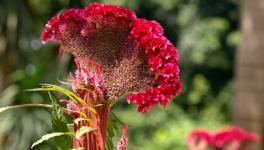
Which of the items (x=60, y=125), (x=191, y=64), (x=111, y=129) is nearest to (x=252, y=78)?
(x=111, y=129)

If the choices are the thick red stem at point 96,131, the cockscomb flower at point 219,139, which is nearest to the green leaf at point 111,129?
the thick red stem at point 96,131

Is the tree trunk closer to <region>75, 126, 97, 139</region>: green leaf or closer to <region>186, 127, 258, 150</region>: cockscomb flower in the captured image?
<region>186, 127, 258, 150</region>: cockscomb flower

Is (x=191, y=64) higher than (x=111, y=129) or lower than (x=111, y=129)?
lower

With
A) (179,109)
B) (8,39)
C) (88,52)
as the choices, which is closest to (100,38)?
(88,52)

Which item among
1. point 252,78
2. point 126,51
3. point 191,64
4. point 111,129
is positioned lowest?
point 191,64

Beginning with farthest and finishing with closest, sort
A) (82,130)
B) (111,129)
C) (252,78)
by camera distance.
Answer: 1. (252,78)
2. (111,129)
3. (82,130)

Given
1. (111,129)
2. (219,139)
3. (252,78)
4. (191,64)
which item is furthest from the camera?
(191,64)

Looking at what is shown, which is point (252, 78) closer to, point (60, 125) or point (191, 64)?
point (60, 125)

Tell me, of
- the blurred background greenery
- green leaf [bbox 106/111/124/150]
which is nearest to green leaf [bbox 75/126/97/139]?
green leaf [bbox 106/111/124/150]
